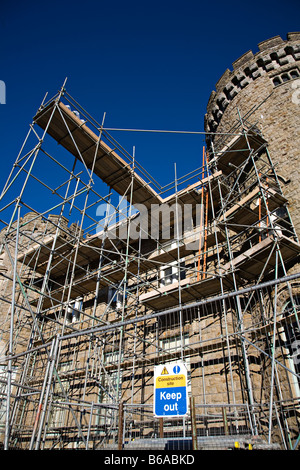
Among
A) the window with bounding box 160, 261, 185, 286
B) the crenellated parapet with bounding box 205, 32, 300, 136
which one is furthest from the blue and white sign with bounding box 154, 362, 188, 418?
the crenellated parapet with bounding box 205, 32, 300, 136

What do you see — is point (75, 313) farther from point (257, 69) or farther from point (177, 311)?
point (257, 69)

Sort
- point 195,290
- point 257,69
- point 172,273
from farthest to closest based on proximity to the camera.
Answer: point 257,69 → point 172,273 → point 195,290

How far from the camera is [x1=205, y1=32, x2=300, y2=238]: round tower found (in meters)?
12.3

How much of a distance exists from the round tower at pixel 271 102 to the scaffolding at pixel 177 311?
489 mm

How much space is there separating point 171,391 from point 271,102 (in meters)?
14.0

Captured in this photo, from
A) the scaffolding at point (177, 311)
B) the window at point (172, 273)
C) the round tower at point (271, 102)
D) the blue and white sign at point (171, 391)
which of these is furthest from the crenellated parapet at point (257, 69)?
the blue and white sign at point (171, 391)

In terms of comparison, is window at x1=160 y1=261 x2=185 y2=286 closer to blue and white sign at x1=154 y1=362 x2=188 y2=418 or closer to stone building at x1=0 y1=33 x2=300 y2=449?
stone building at x1=0 y1=33 x2=300 y2=449

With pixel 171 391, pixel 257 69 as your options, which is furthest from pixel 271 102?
pixel 171 391

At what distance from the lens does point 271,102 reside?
14.6 meters

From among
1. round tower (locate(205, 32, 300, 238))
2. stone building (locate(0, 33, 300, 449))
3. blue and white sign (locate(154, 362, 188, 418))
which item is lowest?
blue and white sign (locate(154, 362, 188, 418))

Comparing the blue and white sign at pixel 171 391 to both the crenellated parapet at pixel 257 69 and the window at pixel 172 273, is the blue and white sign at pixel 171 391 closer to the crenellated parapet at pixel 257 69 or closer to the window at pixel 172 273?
the window at pixel 172 273

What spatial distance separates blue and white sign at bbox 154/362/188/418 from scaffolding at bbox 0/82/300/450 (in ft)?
6.89

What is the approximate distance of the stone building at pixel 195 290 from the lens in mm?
8977
